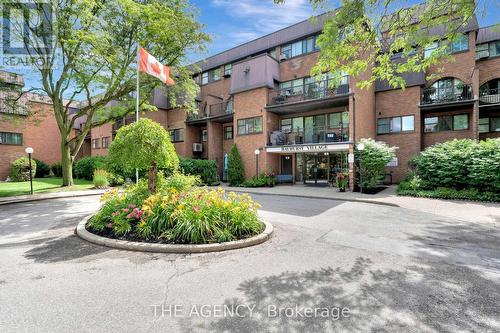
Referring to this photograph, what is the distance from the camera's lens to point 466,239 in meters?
6.07

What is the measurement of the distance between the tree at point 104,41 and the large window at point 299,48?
803 cm

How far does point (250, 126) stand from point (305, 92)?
514 centimetres

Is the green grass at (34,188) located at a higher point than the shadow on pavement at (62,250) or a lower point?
higher

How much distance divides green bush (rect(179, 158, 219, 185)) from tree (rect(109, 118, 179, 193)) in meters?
13.9

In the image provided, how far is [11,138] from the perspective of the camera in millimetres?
25047

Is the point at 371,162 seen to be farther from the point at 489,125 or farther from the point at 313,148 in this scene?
the point at 489,125

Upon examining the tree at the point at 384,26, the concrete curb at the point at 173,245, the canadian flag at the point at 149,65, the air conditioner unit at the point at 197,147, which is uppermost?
the canadian flag at the point at 149,65

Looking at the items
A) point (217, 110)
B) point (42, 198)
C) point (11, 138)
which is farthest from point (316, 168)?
point (11, 138)

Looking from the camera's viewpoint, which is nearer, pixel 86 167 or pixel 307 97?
pixel 307 97

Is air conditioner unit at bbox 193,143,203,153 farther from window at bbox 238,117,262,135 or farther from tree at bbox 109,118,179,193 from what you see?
tree at bbox 109,118,179,193

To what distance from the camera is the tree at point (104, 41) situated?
1282 cm

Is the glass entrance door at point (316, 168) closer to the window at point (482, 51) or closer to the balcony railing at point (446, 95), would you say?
the balcony railing at point (446, 95)

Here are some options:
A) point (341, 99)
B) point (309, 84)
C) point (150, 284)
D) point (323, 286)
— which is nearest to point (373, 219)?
point (323, 286)

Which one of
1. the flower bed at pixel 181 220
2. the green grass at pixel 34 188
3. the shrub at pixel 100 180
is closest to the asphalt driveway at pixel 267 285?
the flower bed at pixel 181 220
